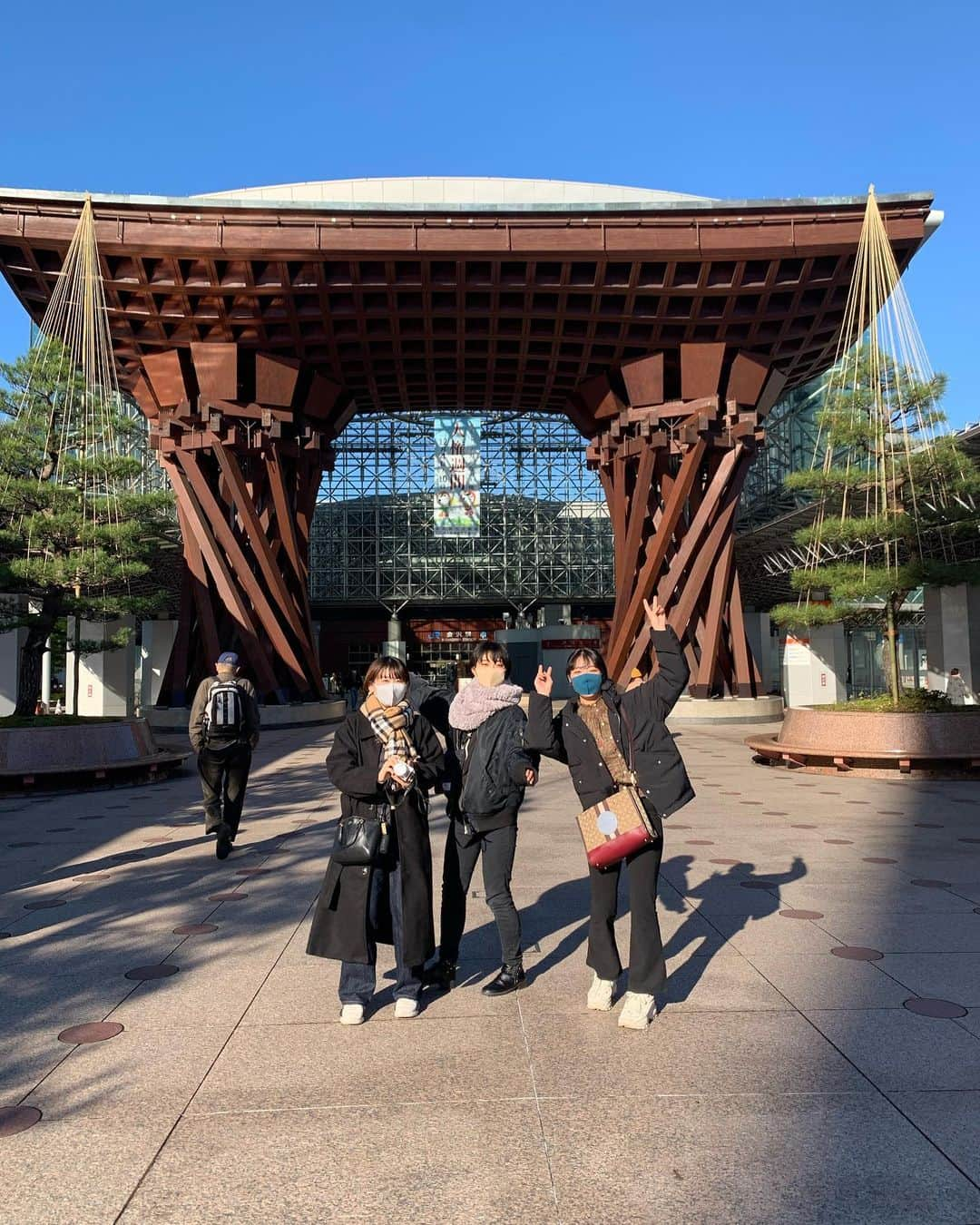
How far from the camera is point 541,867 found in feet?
22.1

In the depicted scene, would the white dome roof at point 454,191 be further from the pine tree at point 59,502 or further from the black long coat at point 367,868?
the black long coat at point 367,868

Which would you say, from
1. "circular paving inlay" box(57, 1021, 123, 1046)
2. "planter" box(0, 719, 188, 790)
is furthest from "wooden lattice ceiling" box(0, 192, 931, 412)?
"circular paving inlay" box(57, 1021, 123, 1046)

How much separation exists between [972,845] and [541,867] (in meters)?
3.46

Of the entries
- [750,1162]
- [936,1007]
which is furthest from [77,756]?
[750,1162]

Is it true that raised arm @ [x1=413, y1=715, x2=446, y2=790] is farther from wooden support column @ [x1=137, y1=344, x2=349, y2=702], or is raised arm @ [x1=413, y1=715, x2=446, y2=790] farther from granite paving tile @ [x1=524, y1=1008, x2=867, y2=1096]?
wooden support column @ [x1=137, y1=344, x2=349, y2=702]

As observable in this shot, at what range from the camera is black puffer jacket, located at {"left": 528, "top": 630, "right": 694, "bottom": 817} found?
372 cm

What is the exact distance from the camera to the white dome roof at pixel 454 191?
27316mm

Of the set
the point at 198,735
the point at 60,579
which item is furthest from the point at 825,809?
the point at 60,579

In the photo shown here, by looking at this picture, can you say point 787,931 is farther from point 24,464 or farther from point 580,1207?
point 24,464

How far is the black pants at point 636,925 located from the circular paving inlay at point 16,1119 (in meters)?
2.02

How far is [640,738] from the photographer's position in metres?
3.80

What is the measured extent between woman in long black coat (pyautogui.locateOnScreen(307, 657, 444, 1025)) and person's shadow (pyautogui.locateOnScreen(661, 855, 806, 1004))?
1.13 metres

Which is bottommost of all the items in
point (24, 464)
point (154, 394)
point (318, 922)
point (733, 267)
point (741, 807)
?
point (741, 807)

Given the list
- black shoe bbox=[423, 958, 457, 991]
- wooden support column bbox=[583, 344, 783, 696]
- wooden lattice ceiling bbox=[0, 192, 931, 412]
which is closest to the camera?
black shoe bbox=[423, 958, 457, 991]
